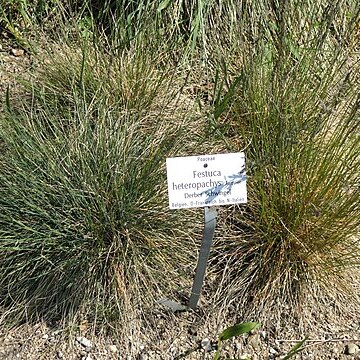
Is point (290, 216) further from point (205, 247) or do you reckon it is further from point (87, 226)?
point (87, 226)

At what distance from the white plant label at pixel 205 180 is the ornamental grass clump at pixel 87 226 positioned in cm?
32

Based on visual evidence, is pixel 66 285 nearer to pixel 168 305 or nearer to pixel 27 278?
pixel 27 278

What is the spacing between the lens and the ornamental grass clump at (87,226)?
2029 mm

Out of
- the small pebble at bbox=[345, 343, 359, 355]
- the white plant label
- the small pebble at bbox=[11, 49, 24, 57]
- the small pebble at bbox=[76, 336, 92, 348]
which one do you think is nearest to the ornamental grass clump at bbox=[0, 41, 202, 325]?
the small pebble at bbox=[76, 336, 92, 348]

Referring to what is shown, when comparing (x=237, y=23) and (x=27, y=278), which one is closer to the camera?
(x=27, y=278)

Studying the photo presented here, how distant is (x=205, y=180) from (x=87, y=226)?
0.48 m

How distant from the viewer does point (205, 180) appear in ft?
5.82

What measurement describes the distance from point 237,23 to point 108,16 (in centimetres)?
64

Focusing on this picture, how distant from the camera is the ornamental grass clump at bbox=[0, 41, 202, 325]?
2029 millimetres

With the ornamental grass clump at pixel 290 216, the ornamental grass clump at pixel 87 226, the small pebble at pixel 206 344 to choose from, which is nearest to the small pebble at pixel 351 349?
the ornamental grass clump at pixel 290 216

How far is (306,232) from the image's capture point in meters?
2.08

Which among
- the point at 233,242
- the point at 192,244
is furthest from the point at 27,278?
the point at 233,242

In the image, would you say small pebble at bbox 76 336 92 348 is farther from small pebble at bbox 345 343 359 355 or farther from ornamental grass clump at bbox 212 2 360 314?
small pebble at bbox 345 343 359 355

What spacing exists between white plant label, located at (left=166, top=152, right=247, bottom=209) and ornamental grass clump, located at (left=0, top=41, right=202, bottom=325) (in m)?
0.32
